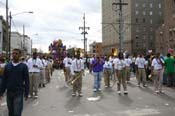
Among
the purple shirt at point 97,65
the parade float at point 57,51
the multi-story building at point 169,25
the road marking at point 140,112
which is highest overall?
the multi-story building at point 169,25

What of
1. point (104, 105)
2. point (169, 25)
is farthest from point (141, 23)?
point (104, 105)

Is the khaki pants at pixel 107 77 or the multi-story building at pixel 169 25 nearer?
the khaki pants at pixel 107 77

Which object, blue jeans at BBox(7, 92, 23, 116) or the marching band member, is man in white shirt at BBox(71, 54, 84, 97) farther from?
blue jeans at BBox(7, 92, 23, 116)

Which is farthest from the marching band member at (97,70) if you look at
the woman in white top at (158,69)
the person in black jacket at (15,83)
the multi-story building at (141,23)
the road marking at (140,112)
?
the multi-story building at (141,23)

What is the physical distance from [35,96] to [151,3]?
10996cm

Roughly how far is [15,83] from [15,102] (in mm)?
390

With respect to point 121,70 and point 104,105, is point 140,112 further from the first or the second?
point 121,70

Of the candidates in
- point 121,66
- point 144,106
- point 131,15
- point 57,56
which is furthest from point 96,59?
point 131,15

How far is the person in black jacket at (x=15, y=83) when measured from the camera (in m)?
8.59

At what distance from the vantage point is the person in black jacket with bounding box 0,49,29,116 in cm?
859

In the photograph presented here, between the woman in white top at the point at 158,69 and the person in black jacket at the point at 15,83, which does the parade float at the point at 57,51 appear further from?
the person in black jacket at the point at 15,83

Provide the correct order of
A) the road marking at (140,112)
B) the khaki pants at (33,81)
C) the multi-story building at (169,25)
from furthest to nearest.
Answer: the multi-story building at (169,25)
the khaki pants at (33,81)
the road marking at (140,112)

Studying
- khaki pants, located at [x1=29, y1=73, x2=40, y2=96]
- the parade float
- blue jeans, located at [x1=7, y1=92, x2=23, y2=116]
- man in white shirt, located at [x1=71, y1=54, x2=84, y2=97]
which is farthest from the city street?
the parade float

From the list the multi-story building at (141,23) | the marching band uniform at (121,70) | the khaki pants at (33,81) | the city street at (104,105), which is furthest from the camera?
the multi-story building at (141,23)
